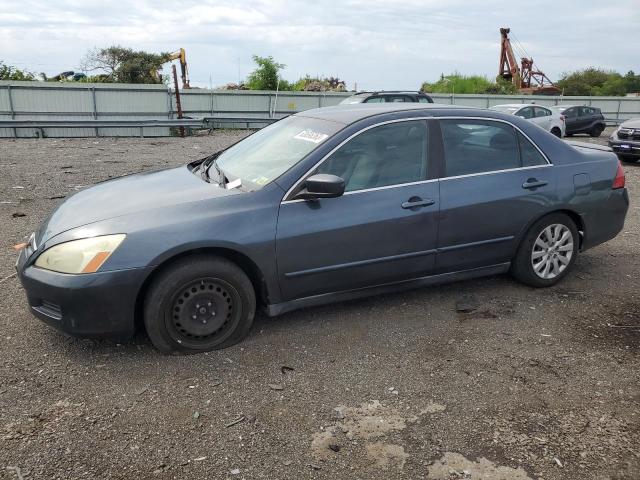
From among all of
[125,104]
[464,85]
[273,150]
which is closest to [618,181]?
[273,150]

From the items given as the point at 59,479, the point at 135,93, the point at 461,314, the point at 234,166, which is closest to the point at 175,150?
the point at 135,93

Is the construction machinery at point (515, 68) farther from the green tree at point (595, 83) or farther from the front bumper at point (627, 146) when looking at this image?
the front bumper at point (627, 146)

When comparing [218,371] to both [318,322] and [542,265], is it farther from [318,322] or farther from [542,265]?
[542,265]

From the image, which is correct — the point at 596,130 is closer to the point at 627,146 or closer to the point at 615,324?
the point at 627,146

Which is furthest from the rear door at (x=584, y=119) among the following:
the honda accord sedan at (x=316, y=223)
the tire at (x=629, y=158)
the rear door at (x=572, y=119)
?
the honda accord sedan at (x=316, y=223)

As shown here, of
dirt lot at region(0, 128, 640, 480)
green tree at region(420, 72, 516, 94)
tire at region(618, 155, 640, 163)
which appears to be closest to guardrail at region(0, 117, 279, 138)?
tire at region(618, 155, 640, 163)

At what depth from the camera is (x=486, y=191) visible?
440 cm

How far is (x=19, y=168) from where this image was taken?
1081 centimetres

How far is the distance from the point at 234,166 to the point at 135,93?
64.3ft

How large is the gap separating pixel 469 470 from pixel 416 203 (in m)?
2.01

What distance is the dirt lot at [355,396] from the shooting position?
8.86 ft

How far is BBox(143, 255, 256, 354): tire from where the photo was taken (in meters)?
3.49

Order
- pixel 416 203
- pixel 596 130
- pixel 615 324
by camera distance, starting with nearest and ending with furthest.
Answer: pixel 416 203 → pixel 615 324 → pixel 596 130

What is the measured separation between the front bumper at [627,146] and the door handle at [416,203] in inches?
456
